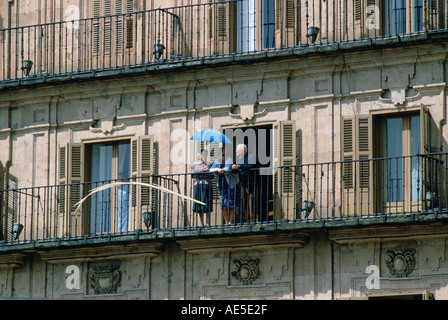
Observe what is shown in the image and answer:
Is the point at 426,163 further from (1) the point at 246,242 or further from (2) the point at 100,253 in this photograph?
(2) the point at 100,253

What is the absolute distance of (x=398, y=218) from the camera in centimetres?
3216

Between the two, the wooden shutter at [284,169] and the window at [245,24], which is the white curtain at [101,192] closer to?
the window at [245,24]

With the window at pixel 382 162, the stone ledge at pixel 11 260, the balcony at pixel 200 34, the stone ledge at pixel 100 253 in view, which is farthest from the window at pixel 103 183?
the window at pixel 382 162

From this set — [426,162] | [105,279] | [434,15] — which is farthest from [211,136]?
[434,15]

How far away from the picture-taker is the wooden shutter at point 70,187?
35656 mm

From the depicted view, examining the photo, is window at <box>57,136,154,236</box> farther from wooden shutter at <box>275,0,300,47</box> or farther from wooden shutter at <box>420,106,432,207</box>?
wooden shutter at <box>420,106,432,207</box>

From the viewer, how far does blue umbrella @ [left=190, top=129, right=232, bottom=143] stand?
112 ft

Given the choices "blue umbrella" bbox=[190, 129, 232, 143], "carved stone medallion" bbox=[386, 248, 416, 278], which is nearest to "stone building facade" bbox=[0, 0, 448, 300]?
"carved stone medallion" bbox=[386, 248, 416, 278]

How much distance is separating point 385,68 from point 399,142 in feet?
4.68

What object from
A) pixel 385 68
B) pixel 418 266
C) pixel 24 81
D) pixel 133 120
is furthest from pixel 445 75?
pixel 24 81

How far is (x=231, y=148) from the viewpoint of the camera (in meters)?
34.8

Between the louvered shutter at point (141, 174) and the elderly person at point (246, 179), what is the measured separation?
76.9 inches
